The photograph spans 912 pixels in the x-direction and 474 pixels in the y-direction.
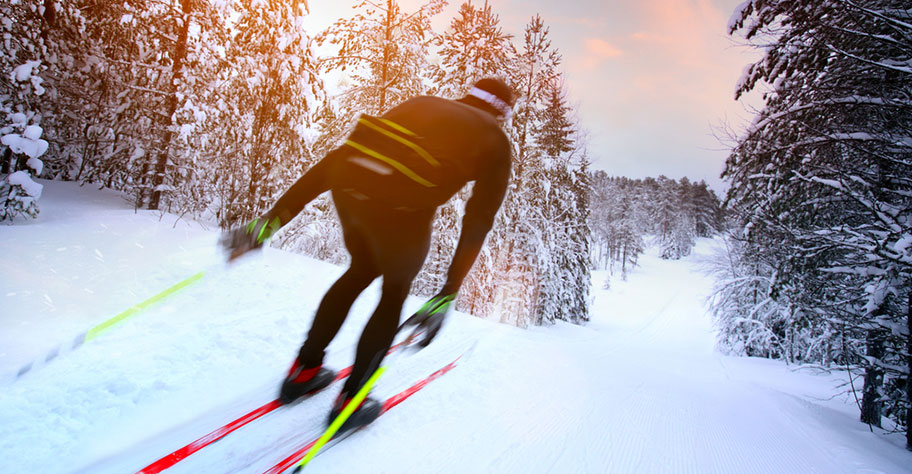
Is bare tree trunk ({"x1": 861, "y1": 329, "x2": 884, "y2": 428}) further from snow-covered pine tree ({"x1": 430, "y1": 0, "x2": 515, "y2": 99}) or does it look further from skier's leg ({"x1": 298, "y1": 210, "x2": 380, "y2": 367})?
snow-covered pine tree ({"x1": 430, "y1": 0, "x2": 515, "y2": 99})

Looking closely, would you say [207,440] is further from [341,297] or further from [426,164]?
[426,164]

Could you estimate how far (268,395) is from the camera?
220 centimetres

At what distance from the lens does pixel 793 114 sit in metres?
5.79

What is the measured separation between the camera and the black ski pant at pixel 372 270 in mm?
1744

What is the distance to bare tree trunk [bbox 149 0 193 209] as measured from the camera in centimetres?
798

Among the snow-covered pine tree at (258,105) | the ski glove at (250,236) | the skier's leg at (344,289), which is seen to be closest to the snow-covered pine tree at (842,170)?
the skier's leg at (344,289)

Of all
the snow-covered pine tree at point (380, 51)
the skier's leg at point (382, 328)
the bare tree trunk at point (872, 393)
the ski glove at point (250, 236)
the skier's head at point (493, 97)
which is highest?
the snow-covered pine tree at point (380, 51)

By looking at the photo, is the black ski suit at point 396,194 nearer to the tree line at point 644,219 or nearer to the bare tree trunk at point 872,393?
the bare tree trunk at point 872,393

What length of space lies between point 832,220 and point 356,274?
765 centimetres

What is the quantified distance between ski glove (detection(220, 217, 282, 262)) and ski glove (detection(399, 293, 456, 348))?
35.2 inches

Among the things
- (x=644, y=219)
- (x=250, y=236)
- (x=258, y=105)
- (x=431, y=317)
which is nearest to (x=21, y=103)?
(x=258, y=105)

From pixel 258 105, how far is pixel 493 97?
866 centimetres

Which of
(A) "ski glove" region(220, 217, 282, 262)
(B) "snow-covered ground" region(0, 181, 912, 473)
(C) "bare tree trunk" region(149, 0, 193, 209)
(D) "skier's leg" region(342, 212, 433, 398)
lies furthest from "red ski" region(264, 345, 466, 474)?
(C) "bare tree trunk" region(149, 0, 193, 209)

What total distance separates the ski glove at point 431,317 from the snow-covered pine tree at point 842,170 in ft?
18.3
